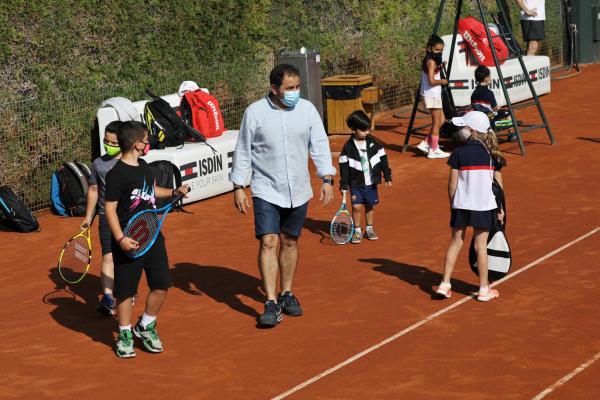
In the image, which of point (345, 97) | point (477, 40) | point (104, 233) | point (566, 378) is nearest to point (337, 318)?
point (104, 233)

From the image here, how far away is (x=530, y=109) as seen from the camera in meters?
20.7

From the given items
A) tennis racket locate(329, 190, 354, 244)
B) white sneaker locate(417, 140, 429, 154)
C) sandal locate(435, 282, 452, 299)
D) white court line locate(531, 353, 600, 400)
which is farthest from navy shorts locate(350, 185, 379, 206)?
white sneaker locate(417, 140, 429, 154)

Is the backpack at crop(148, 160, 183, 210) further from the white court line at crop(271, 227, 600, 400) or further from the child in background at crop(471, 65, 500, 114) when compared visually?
the white court line at crop(271, 227, 600, 400)

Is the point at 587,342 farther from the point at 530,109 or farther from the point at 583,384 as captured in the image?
the point at 530,109

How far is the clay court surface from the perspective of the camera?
808cm

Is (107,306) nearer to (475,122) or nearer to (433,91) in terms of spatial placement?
(475,122)

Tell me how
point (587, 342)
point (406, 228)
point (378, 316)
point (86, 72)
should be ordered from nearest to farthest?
1. point (587, 342)
2. point (378, 316)
3. point (406, 228)
4. point (86, 72)

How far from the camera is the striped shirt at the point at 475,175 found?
9.63m

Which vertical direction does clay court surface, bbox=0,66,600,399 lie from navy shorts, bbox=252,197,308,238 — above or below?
below

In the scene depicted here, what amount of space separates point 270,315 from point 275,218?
2.66 feet

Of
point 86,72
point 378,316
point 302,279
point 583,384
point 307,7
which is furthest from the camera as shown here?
point 307,7

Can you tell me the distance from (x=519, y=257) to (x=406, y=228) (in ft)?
6.16

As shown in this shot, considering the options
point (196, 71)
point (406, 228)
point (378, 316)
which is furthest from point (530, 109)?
point (378, 316)

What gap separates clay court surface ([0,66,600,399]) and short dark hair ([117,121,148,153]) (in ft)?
5.54
